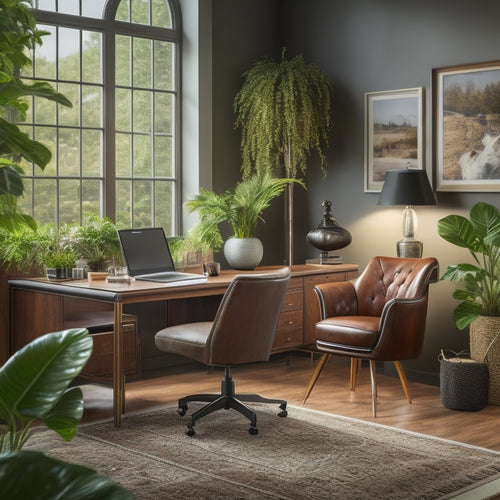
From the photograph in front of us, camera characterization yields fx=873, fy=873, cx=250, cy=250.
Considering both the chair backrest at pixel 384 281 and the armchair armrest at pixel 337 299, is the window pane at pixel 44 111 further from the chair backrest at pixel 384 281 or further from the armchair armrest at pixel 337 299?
the chair backrest at pixel 384 281

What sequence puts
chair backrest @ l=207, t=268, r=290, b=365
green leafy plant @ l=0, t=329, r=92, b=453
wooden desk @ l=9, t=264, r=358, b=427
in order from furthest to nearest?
wooden desk @ l=9, t=264, r=358, b=427 → chair backrest @ l=207, t=268, r=290, b=365 → green leafy plant @ l=0, t=329, r=92, b=453

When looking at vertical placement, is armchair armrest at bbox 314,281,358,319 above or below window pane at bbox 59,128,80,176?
below

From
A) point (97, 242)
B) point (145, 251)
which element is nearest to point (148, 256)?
point (145, 251)

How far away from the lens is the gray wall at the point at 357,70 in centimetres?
572

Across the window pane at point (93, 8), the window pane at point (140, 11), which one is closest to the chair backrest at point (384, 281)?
the window pane at point (140, 11)

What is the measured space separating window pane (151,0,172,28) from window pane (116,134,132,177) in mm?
869

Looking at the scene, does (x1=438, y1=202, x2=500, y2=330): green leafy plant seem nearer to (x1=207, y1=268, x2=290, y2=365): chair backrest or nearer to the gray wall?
the gray wall

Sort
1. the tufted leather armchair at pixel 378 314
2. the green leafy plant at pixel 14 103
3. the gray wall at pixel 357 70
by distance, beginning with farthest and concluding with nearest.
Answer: the gray wall at pixel 357 70, the tufted leather armchair at pixel 378 314, the green leafy plant at pixel 14 103

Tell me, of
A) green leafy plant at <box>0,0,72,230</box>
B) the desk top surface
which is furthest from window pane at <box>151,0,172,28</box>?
green leafy plant at <box>0,0,72,230</box>

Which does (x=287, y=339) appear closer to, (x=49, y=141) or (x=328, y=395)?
(x=328, y=395)

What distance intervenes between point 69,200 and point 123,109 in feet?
2.55

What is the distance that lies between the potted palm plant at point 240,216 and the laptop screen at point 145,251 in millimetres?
582

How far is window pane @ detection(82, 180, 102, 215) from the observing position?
5.90m

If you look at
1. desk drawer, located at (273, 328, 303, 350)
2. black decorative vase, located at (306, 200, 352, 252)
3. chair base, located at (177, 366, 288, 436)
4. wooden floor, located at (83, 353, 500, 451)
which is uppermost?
black decorative vase, located at (306, 200, 352, 252)
